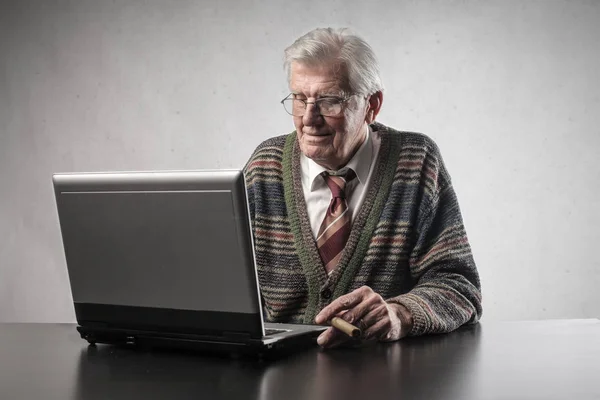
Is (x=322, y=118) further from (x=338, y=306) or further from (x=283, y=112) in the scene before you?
(x=283, y=112)

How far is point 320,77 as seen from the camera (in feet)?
7.27

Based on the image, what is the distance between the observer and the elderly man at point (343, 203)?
221 cm

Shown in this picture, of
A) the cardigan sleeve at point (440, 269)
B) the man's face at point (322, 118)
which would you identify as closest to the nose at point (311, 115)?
the man's face at point (322, 118)

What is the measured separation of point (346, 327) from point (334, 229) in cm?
68

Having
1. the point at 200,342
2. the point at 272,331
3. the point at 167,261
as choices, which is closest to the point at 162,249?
the point at 167,261

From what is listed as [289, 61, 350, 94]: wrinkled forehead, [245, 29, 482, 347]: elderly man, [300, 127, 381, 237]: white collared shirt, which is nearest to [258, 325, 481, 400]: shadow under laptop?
[245, 29, 482, 347]: elderly man

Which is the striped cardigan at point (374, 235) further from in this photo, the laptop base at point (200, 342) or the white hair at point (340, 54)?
the laptop base at point (200, 342)

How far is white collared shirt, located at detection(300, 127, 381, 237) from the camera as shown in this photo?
7.57 feet

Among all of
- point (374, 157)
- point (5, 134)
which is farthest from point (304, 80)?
point (5, 134)

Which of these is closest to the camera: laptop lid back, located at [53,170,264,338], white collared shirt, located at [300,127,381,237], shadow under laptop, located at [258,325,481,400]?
shadow under laptop, located at [258,325,481,400]

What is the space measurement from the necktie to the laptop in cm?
52

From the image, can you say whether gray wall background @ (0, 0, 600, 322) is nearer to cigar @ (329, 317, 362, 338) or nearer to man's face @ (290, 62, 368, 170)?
man's face @ (290, 62, 368, 170)

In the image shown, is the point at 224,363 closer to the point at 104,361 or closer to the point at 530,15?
the point at 104,361

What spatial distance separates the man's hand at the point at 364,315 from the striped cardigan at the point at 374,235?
0.39 m
